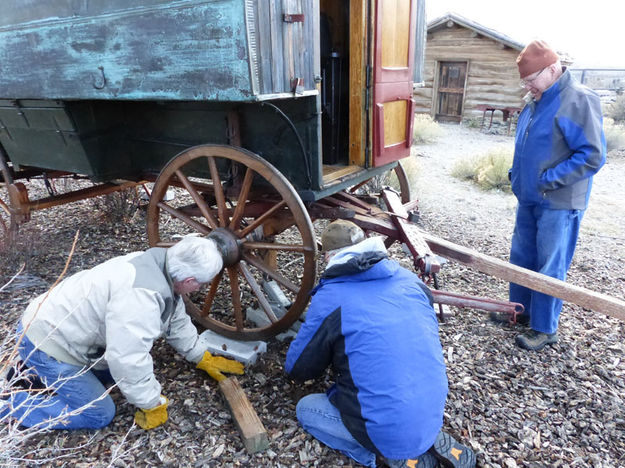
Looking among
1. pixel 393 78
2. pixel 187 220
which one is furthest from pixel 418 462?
pixel 393 78

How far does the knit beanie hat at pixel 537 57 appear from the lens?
2.69 m

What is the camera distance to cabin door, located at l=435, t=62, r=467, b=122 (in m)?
14.9

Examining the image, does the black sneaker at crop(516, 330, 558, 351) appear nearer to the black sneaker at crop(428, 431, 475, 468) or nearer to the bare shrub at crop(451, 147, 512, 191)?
the black sneaker at crop(428, 431, 475, 468)

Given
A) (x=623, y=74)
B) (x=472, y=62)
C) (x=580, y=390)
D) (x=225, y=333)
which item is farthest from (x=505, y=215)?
(x=623, y=74)

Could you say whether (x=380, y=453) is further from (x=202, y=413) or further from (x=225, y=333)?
(x=225, y=333)

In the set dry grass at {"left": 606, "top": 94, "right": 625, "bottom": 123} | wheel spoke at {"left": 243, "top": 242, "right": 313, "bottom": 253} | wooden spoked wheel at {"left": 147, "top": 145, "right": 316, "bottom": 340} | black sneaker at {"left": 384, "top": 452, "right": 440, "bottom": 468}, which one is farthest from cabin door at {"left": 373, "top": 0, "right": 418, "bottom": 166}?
dry grass at {"left": 606, "top": 94, "right": 625, "bottom": 123}

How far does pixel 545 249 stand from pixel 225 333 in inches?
87.1

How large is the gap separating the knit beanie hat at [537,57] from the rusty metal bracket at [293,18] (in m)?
1.39

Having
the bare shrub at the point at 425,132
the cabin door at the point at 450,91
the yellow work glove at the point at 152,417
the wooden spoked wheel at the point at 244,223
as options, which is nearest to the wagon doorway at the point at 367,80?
the wooden spoked wheel at the point at 244,223

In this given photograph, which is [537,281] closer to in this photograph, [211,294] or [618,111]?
[211,294]

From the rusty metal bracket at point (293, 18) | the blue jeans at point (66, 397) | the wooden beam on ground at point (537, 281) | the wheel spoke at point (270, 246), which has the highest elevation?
the rusty metal bracket at point (293, 18)

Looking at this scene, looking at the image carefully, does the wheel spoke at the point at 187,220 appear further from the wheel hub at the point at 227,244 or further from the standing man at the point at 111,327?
the standing man at the point at 111,327

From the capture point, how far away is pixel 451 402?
261 centimetres

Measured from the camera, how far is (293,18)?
7.48 ft
